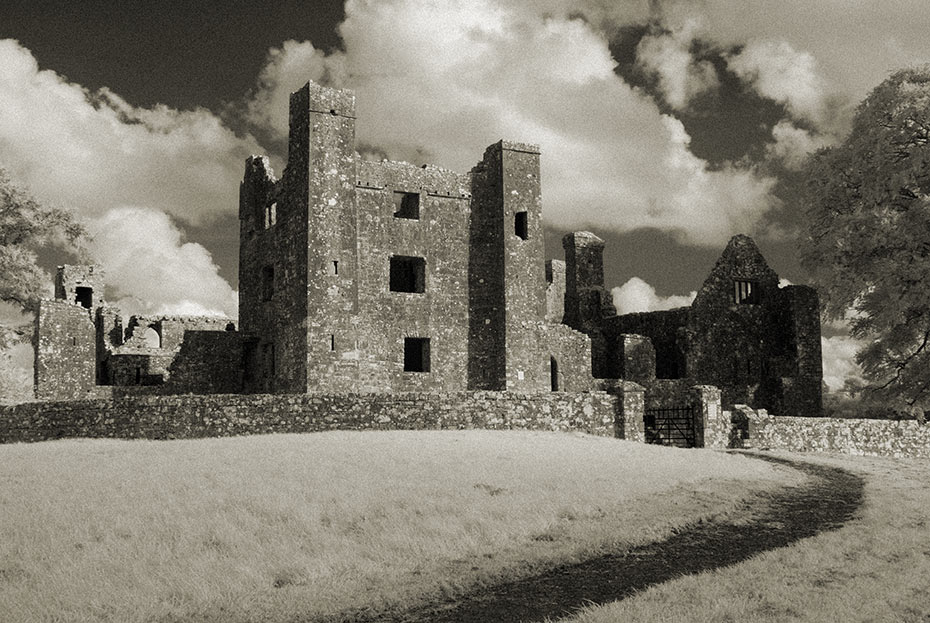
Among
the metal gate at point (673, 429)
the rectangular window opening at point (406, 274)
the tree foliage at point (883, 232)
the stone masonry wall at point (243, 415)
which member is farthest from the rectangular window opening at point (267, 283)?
the tree foliage at point (883, 232)

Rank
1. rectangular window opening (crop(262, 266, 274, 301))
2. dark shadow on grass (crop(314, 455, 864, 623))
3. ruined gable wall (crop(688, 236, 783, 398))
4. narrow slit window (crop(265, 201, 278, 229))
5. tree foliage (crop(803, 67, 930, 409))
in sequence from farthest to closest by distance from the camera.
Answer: ruined gable wall (crop(688, 236, 783, 398)), narrow slit window (crop(265, 201, 278, 229)), rectangular window opening (crop(262, 266, 274, 301)), tree foliage (crop(803, 67, 930, 409)), dark shadow on grass (crop(314, 455, 864, 623))

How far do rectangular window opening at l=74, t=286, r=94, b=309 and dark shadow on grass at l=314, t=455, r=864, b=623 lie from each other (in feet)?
129

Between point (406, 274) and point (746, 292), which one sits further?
point (746, 292)

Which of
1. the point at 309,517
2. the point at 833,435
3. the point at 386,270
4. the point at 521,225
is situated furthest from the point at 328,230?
the point at 309,517

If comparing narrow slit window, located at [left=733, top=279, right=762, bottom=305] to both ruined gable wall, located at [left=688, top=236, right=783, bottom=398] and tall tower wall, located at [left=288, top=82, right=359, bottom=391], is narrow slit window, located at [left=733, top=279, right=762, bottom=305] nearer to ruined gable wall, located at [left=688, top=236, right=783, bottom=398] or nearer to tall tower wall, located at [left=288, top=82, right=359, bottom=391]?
ruined gable wall, located at [left=688, top=236, right=783, bottom=398]

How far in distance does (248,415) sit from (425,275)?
39.4 ft

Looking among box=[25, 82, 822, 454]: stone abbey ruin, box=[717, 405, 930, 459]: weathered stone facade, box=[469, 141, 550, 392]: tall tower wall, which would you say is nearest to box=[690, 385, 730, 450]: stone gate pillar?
box=[717, 405, 930, 459]: weathered stone facade

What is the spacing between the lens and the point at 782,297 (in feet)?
150

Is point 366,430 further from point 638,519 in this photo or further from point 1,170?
point 1,170

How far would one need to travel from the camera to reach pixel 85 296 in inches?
1850

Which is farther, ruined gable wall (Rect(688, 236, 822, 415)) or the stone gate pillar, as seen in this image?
ruined gable wall (Rect(688, 236, 822, 415))

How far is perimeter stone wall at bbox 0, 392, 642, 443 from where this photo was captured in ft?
84.0

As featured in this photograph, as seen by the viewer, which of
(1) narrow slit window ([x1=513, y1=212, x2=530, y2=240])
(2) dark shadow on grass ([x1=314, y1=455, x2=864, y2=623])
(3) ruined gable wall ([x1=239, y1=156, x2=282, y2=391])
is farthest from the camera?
(1) narrow slit window ([x1=513, y1=212, x2=530, y2=240])

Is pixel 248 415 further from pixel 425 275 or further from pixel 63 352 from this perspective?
pixel 63 352
